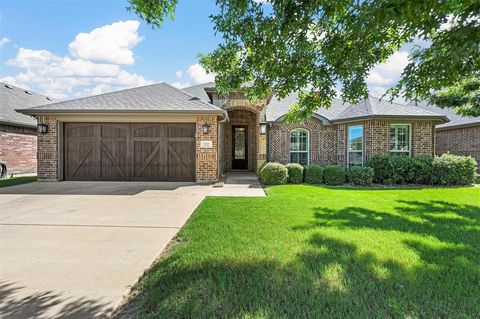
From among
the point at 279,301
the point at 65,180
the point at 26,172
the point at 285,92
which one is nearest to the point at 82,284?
the point at 279,301

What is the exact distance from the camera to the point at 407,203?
7.80 metres

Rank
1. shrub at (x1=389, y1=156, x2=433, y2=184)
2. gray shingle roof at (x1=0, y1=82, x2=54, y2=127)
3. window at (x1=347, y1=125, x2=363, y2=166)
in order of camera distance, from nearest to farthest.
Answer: shrub at (x1=389, y1=156, x2=433, y2=184), window at (x1=347, y1=125, x2=363, y2=166), gray shingle roof at (x1=0, y1=82, x2=54, y2=127)

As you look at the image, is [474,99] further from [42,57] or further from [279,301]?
[42,57]

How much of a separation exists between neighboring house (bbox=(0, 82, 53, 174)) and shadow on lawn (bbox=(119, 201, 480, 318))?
1669 cm

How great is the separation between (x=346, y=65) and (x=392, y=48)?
4.59ft

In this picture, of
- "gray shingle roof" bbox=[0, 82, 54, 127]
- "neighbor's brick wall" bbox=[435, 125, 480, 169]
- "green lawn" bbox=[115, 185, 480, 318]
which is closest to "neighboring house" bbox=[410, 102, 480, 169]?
"neighbor's brick wall" bbox=[435, 125, 480, 169]

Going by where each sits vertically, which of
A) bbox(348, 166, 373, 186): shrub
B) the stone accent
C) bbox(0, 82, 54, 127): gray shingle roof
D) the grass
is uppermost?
bbox(0, 82, 54, 127): gray shingle roof

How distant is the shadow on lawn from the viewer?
103 inches

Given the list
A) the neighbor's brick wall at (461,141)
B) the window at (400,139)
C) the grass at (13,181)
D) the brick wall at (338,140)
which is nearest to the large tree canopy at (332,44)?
the brick wall at (338,140)

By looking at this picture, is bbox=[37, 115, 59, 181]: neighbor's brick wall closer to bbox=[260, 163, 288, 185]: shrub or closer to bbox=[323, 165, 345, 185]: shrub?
bbox=[260, 163, 288, 185]: shrub

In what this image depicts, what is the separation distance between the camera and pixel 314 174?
11977 millimetres

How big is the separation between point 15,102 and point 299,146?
18182 millimetres

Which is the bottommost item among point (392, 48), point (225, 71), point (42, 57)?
point (225, 71)

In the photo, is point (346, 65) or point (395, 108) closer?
point (346, 65)
